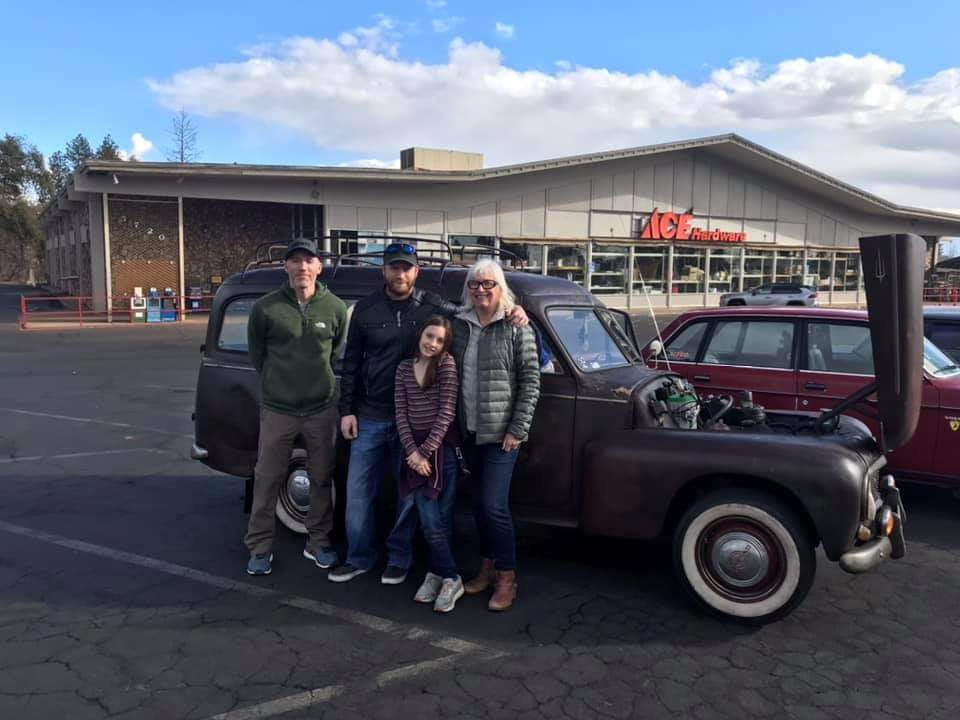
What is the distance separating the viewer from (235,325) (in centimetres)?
546

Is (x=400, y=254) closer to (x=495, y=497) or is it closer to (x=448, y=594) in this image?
(x=495, y=497)

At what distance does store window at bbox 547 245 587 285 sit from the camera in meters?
30.6

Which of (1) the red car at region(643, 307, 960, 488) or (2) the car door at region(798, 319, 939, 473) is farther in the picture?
(2) the car door at region(798, 319, 939, 473)

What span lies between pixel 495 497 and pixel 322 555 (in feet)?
4.51

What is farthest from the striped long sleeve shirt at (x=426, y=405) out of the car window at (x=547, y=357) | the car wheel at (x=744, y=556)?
the car wheel at (x=744, y=556)

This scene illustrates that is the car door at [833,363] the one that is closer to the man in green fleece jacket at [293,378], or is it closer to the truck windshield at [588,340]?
the truck windshield at [588,340]

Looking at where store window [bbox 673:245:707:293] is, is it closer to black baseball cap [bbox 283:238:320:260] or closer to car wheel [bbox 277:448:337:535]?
car wheel [bbox 277:448:337:535]

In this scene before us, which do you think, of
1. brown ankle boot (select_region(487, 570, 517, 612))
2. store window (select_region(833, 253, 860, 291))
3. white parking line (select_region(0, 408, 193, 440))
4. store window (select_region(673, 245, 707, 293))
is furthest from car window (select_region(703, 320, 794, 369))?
store window (select_region(833, 253, 860, 291))

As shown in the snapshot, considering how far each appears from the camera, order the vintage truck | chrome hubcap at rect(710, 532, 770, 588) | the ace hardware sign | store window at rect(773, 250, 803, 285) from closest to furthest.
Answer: the vintage truck < chrome hubcap at rect(710, 532, 770, 588) < the ace hardware sign < store window at rect(773, 250, 803, 285)

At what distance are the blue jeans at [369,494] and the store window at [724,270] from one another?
33177mm

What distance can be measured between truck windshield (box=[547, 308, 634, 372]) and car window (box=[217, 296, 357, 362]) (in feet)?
7.64

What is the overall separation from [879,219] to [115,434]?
41.6 metres

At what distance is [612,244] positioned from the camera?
104ft

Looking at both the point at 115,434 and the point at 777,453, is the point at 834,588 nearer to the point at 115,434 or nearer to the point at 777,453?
the point at 777,453
